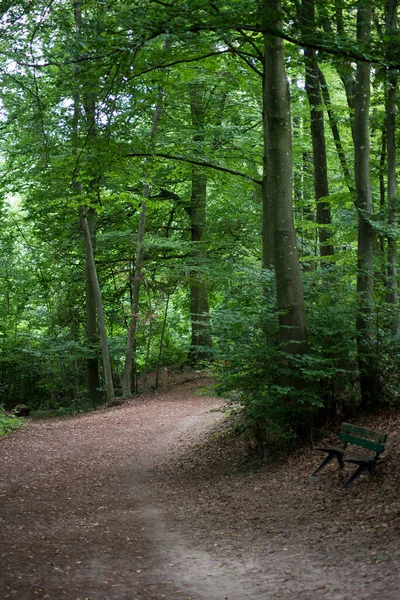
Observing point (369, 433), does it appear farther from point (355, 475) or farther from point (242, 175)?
point (242, 175)

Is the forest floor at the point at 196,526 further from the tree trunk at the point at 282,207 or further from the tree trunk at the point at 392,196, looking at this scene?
the tree trunk at the point at 392,196

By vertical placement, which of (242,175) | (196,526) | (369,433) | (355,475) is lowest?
(196,526)

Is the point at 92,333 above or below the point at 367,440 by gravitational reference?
above

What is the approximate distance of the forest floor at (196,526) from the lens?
517 cm

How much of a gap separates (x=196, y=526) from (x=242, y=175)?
7477 millimetres

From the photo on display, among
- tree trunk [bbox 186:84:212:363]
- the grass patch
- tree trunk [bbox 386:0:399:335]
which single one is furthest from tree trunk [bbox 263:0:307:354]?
tree trunk [bbox 186:84:212:363]

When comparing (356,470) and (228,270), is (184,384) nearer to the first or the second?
(228,270)

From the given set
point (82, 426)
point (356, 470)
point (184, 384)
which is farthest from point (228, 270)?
point (356, 470)

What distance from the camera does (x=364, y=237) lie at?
974cm

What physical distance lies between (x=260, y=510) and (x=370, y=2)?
655 centimetres

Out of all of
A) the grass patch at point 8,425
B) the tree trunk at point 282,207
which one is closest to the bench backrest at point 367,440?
the tree trunk at point 282,207

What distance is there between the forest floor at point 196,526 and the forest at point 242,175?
134 cm

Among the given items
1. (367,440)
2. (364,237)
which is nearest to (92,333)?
(364,237)

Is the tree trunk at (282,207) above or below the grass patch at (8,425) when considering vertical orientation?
above
